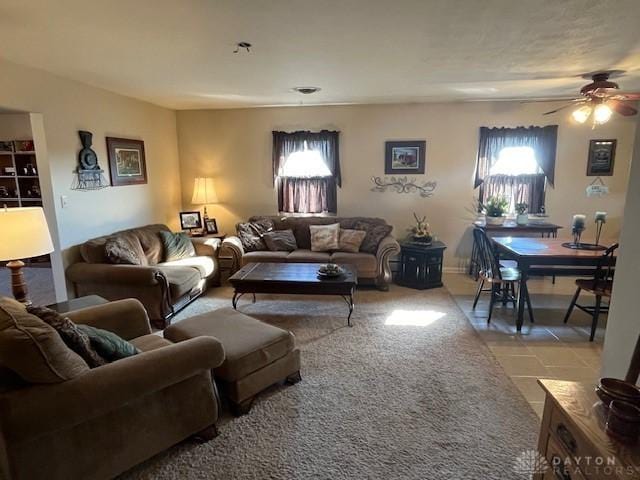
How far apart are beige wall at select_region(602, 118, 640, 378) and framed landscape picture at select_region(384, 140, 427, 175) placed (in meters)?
3.70

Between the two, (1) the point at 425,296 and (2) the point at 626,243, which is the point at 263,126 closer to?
(1) the point at 425,296

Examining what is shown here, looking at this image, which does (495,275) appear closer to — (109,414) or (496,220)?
(496,220)

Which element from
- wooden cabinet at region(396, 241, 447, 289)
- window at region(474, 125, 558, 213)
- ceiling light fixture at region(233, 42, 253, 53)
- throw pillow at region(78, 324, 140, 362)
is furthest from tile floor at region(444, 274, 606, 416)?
ceiling light fixture at region(233, 42, 253, 53)

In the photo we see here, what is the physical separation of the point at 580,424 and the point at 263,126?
5.22 metres

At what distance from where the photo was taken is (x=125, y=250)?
384 centimetres

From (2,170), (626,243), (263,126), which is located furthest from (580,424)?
(2,170)

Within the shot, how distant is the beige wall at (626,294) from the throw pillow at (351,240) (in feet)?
10.5

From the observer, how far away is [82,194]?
12.7ft

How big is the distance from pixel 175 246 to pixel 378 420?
3.35 metres

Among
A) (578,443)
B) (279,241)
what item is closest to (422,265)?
(279,241)

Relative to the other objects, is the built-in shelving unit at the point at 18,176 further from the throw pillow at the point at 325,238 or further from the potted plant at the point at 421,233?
the potted plant at the point at 421,233

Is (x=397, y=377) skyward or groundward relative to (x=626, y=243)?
groundward

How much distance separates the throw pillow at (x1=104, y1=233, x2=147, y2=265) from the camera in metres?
3.69

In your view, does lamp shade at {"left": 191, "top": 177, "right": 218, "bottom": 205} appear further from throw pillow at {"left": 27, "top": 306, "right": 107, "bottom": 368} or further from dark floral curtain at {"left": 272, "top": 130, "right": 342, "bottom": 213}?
throw pillow at {"left": 27, "top": 306, "right": 107, "bottom": 368}
